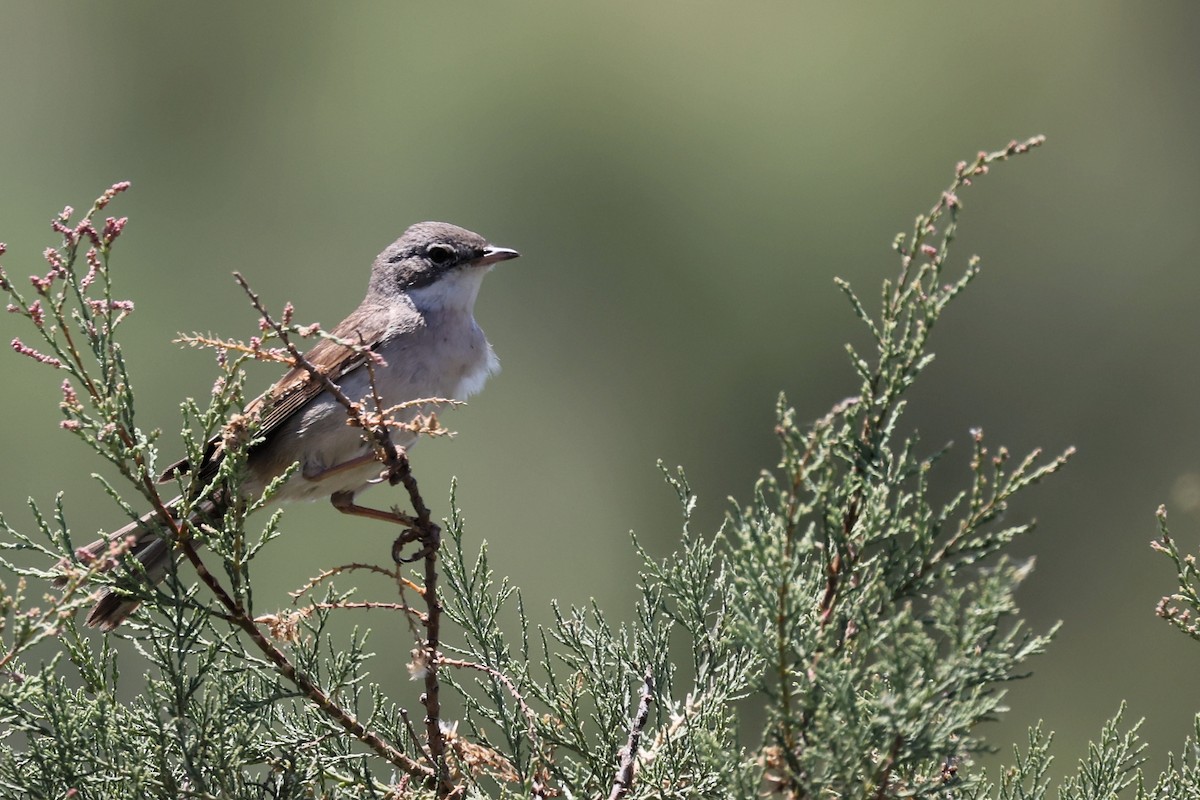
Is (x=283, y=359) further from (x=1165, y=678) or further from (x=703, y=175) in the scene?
(x=703, y=175)

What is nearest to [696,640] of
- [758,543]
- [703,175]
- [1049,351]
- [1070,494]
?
[758,543]

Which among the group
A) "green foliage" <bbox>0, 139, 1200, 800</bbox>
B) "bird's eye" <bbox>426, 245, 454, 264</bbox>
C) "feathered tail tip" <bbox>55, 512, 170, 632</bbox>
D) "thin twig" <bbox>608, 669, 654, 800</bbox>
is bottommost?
"thin twig" <bbox>608, 669, 654, 800</bbox>

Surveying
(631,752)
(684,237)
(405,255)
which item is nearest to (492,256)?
(405,255)

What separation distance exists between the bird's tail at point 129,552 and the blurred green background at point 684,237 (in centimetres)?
1293

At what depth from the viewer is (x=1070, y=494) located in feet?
71.1

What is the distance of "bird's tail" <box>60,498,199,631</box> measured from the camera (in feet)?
9.93

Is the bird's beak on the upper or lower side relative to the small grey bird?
upper

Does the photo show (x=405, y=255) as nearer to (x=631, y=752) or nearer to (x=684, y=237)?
(x=631, y=752)

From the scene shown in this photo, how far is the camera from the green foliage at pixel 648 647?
98.6 inches

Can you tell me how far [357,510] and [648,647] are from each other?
1692 mm

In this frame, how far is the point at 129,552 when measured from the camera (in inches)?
124

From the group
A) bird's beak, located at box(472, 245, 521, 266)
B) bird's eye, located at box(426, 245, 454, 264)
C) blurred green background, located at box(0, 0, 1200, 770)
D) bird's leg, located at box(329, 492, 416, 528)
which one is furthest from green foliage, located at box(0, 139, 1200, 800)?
blurred green background, located at box(0, 0, 1200, 770)

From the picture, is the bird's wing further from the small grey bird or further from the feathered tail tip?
the feathered tail tip

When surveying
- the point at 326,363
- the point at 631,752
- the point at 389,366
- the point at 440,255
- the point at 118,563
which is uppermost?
the point at 440,255
